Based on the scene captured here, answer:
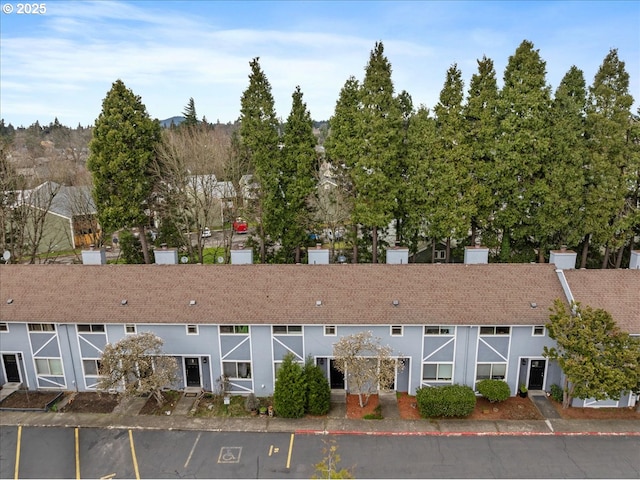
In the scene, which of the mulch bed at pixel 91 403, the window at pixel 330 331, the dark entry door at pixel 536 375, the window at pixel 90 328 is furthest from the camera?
the window at pixel 90 328

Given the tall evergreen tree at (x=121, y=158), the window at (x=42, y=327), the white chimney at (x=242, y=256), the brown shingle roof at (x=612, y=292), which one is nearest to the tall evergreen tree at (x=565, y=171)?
the brown shingle roof at (x=612, y=292)

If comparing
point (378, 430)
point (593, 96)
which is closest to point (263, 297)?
point (378, 430)

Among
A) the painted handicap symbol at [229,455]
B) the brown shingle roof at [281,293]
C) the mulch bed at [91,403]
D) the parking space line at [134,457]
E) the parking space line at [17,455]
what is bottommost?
the parking space line at [17,455]

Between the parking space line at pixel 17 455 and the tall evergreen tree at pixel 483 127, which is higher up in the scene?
the tall evergreen tree at pixel 483 127

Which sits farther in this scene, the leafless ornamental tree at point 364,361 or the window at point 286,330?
the window at point 286,330

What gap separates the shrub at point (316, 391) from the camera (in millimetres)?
21000

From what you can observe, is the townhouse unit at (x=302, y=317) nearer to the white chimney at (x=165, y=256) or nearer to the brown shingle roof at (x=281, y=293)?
the brown shingle roof at (x=281, y=293)

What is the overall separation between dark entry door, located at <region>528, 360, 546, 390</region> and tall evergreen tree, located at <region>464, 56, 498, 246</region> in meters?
13.1

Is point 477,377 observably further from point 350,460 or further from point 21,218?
point 21,218

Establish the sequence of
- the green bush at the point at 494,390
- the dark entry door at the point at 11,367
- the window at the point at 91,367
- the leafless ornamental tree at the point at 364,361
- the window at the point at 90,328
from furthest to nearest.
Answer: the dark entry door at the point at 11,367
the window at the point at 91,367
the window at the point at 90,328
the green bush at the point at 494,390
the leafless ornamental tree at the point at 364,361

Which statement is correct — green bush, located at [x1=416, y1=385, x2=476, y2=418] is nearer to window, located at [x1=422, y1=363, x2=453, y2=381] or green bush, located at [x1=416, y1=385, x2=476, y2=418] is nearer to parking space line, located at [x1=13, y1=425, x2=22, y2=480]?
window, located at [x1=422, y1=363, x2=453, y2=381]

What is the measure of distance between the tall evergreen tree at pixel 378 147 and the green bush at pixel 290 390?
1470 centimetres

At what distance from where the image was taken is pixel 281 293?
2323 centimetres

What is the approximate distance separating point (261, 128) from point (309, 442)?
75.7ft
